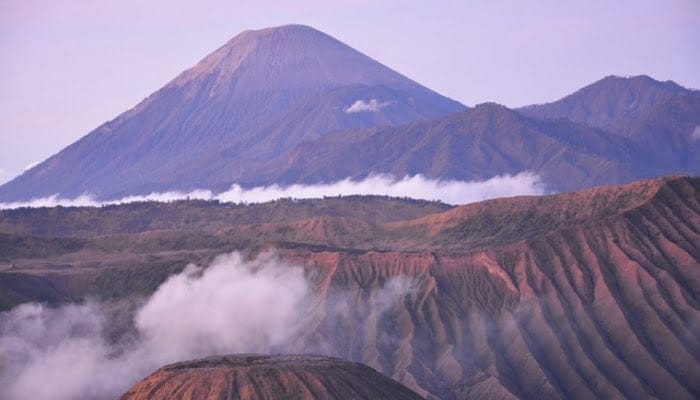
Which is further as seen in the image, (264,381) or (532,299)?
(532,299)

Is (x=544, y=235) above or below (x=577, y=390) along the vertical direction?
above

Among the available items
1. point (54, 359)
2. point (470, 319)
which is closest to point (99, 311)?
point (54, 359)

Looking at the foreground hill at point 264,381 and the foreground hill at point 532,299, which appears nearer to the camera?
the foreground hill at point 264,381

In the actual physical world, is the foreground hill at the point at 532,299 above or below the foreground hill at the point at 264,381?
below

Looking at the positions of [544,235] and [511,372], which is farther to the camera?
[544,235]

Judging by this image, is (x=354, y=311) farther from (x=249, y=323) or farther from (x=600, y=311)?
(x=600, y=311)
